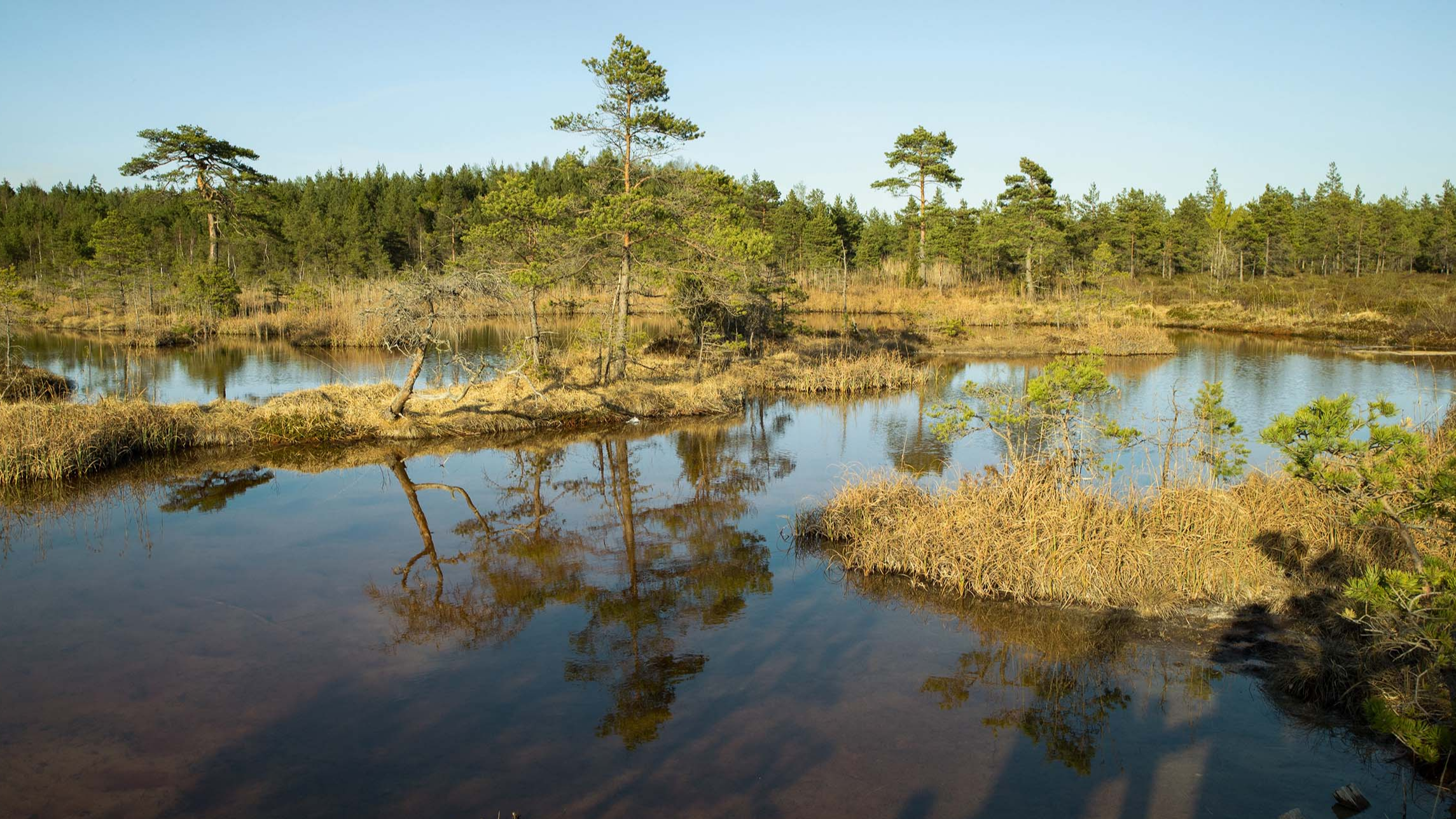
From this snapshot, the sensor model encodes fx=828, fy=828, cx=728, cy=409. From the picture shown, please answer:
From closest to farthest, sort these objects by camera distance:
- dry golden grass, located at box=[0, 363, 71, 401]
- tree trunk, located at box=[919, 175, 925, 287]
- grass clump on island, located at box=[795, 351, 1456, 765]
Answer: grass clump on island, located at box=[795, 351, 1456, 765]
dry golden grass, located at box=[0, 363, 71, 401]
tree trunk, located at box=[919, 175, 925, 287]

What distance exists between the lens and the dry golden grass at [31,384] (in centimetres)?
1914

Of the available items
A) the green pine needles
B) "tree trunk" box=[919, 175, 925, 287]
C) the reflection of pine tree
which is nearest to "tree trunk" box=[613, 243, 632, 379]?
the green pine needles

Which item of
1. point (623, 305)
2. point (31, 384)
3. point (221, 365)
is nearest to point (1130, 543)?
point (623, 305)

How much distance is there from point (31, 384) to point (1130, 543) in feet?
80.8

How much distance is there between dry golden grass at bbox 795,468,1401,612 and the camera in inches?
363

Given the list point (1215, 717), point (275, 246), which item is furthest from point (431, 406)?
point (275, 246)

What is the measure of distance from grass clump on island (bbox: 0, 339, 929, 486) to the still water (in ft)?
5.01

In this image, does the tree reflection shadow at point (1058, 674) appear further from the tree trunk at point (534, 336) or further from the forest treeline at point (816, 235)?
the forest treeline at point (816, 235)

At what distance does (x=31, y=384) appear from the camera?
20.5 meters

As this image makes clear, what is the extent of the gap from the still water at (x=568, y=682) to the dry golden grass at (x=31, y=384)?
7272 millimetres

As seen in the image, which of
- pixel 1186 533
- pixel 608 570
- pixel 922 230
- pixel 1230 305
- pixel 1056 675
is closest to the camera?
pixel 1056 675

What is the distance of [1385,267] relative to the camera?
2672 inches

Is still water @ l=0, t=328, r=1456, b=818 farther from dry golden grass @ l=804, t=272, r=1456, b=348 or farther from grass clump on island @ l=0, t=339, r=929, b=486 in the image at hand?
dry golden grass @ l=804, t=272, r=1456, b=348

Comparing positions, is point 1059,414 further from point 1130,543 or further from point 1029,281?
point 1029,281
